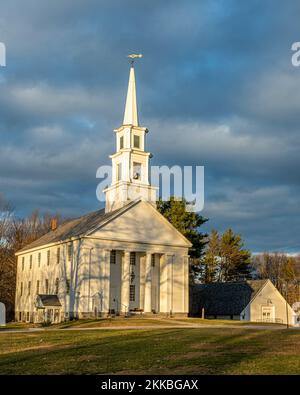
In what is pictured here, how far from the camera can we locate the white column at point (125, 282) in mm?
48219

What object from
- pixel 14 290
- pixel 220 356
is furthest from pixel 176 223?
pixel 220 356

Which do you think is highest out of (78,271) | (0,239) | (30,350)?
(0,239)

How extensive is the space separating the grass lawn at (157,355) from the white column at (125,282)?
25769mm

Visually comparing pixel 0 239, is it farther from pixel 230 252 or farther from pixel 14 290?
pixel 230 252

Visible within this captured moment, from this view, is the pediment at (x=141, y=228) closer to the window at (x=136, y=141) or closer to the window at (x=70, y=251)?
the window at (x=70, y=251)

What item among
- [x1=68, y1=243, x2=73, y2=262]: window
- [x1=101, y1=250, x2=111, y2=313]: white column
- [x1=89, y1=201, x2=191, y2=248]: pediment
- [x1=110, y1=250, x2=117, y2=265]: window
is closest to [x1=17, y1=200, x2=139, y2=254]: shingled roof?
[x1=89, y1=201, x2=191, y2=248]: pediment

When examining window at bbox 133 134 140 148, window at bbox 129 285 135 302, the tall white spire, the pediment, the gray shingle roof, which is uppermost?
the tall white spire

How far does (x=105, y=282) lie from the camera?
47.4m

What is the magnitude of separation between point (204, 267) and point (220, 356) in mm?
65089

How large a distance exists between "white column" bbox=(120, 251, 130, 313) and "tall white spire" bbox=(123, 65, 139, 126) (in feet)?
45.1

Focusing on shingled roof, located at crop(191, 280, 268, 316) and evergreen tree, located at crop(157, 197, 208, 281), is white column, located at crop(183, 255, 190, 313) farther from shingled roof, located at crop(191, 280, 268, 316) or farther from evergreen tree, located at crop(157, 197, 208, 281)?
evergreen tree, located at crop(157, 197, 208, 281)

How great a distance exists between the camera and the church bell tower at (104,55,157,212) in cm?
5222

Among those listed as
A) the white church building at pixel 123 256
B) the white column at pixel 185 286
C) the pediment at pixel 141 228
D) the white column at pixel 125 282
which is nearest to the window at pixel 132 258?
the white church building at pixel 123 256

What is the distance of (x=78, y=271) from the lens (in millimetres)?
47438
